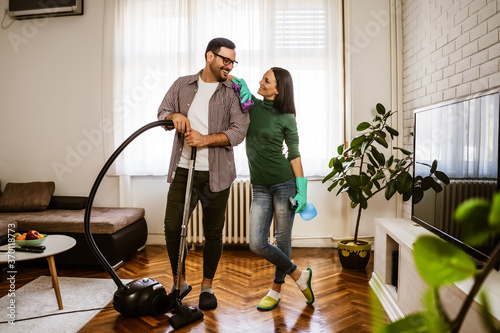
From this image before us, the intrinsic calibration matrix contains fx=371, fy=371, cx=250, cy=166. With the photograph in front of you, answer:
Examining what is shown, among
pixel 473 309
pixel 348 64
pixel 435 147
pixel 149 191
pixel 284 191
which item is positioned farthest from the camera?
pixel 149 191

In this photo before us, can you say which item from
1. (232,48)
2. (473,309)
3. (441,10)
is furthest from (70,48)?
(473,309)

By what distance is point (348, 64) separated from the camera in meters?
3.45

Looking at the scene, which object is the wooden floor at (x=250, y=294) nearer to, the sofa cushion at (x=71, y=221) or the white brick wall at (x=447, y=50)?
the sofa cushion at (x=71, y=221)

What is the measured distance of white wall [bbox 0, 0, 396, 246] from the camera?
3.73 m

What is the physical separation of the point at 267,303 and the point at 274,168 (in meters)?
0.79

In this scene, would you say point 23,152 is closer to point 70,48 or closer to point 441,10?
point 70,48

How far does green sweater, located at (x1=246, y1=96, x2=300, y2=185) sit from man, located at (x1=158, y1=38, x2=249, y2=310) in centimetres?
8

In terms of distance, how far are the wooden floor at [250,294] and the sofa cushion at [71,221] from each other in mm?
326

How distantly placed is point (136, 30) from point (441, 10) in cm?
267

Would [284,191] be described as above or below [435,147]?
below

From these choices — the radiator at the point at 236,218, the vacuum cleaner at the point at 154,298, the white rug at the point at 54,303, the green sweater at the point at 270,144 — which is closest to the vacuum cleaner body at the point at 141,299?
the vacuum cleaner at the point at 154,298

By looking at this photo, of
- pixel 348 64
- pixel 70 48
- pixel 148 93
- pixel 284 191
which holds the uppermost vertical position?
pixel 70 48

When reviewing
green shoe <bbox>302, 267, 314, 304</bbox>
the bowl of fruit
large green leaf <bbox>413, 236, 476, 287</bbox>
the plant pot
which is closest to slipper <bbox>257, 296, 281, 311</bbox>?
green shoe <bbox>302, 267, 314, 304</bbox>

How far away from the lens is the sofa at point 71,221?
2881 mm
